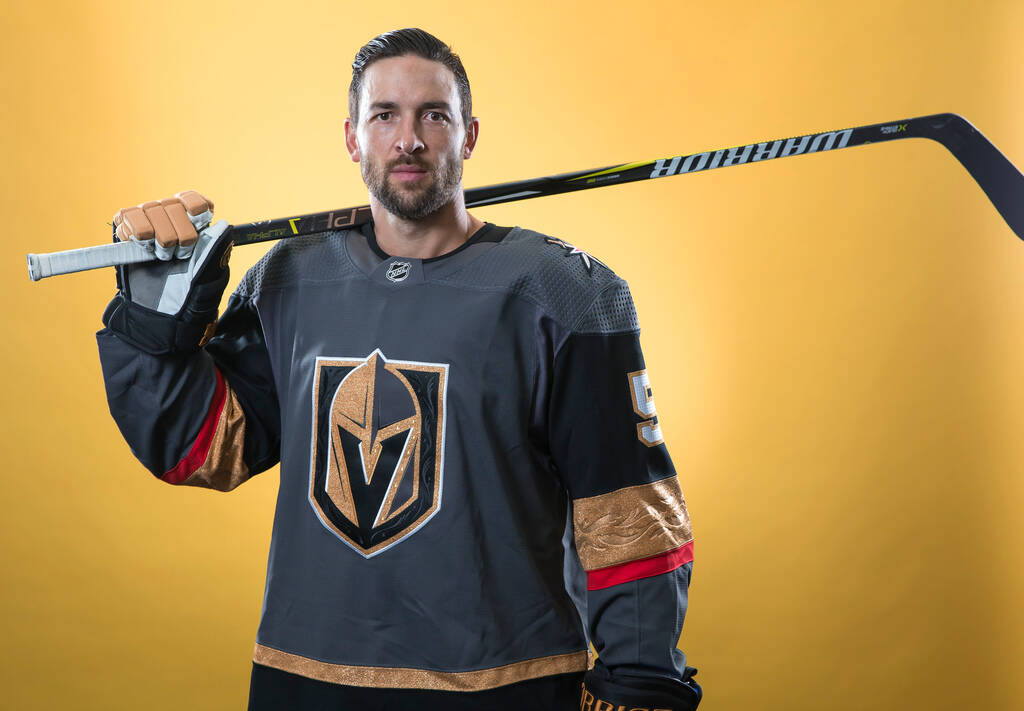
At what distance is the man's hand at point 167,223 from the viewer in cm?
151

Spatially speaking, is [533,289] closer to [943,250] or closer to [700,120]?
[700,120]

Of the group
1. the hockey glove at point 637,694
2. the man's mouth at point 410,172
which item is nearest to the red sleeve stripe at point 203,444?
the man's mouth at point 410,172

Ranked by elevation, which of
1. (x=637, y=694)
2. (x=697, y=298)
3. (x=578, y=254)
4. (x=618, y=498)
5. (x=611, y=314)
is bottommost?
(x=637, y=694)

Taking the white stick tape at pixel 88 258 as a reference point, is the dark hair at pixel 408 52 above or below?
above

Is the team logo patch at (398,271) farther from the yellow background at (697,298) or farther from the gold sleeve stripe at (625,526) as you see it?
the yellow background at (697,298)

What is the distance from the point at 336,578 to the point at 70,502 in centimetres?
206

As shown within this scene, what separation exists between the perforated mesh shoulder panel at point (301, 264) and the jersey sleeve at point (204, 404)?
4cm

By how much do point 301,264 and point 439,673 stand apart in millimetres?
678

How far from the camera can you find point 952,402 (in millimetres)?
3086

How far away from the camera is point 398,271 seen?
1590 millimetres

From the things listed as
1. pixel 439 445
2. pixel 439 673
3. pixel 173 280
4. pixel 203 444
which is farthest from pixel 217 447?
pixel 439 673

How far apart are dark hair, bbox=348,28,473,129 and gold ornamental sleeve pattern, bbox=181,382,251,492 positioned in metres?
0.51

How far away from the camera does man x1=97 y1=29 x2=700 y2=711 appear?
149 cm

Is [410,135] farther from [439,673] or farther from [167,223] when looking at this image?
[439,673]
